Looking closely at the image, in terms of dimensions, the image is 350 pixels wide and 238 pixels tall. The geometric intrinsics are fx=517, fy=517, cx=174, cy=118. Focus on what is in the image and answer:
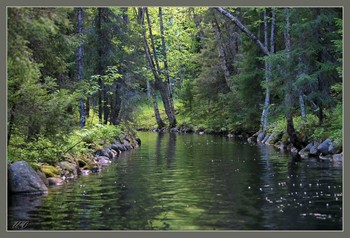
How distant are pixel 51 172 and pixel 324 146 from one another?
33.1 ft

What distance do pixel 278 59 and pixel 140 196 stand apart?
12.0 metres

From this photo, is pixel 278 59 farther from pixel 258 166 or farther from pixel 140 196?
pixel 140 196

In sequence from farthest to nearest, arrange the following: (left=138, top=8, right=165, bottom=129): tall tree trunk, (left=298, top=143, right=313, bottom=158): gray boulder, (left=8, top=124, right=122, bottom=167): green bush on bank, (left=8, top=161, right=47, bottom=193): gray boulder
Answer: (left=138, top=8, right=165, bottom=129): tall tree trunk, (left=298, top=143, right=313, bottom=158): gray boulder, (left=8, top=124, right=122, bottom=167): green bush on bank, (left=8, top=161, right=47, bottom=193): gray boulder

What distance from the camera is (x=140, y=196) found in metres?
11.3

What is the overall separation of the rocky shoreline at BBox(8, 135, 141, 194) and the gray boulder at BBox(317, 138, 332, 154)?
7755mm

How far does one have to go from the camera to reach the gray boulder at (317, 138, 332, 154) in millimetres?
18719

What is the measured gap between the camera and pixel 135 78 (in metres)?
28.0

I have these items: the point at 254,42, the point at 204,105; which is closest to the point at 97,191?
the point at 254,42

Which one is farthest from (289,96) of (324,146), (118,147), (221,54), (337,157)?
(221,54)

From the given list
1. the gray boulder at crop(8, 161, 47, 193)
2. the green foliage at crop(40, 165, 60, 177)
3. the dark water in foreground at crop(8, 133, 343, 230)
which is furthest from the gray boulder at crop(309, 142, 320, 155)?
the gray boulder at crop(8, 161, 47, 193)

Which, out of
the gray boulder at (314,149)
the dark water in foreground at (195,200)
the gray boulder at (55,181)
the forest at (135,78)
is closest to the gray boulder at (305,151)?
the gray boulder at (314,149)

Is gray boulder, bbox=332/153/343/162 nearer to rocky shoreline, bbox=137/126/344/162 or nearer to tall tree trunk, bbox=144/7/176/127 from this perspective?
rocky shoreline, bbox=137/126/344/162

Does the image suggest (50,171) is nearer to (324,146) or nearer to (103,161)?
(103,161)

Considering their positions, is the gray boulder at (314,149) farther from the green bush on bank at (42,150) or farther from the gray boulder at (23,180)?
the gray boulder at (23,180)
